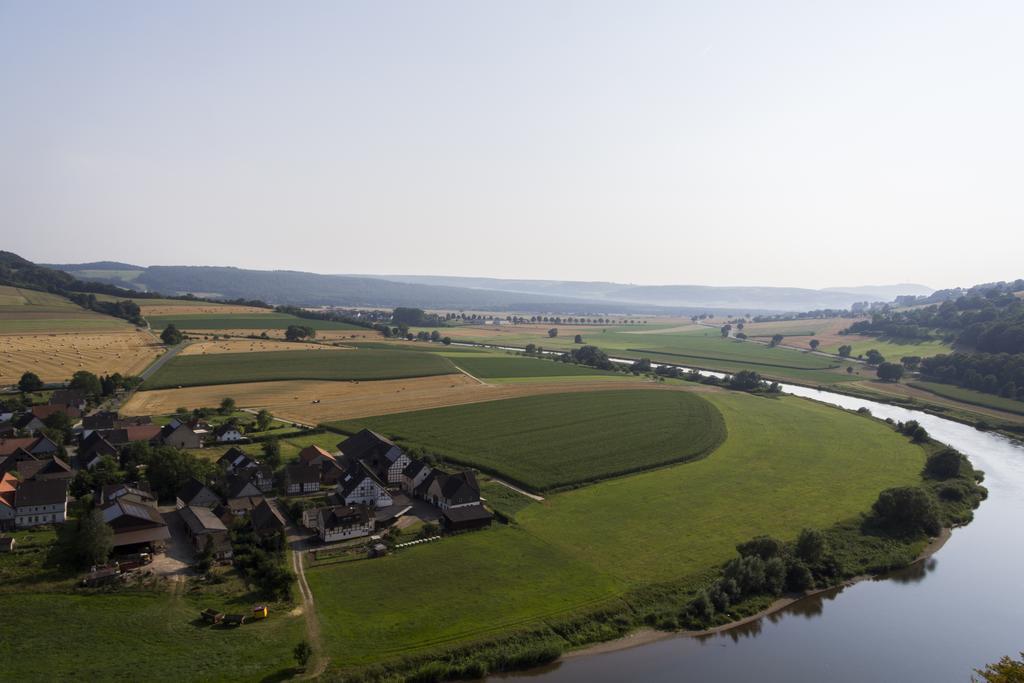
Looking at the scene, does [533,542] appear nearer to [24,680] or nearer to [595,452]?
[595,452]

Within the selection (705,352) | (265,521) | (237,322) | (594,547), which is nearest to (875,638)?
Result: (594,547)

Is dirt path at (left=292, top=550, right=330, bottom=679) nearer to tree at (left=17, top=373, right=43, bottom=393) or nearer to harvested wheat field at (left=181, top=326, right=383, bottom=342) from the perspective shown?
tree at (left=17, top=373, right=43, bottom=393)

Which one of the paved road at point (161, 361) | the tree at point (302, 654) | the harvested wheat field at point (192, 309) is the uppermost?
the harvested wheat field at point (192, 309)

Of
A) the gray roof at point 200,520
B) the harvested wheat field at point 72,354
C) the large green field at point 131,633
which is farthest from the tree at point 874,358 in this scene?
the harvested wheat field at point 72,354

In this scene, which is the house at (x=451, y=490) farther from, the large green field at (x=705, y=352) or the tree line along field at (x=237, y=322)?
the tree line along field at (x=237, y=322)

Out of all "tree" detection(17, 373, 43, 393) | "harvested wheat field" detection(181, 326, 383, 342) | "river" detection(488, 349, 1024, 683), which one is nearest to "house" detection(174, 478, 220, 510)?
"river" detection(488, 349, 1024, 683)
